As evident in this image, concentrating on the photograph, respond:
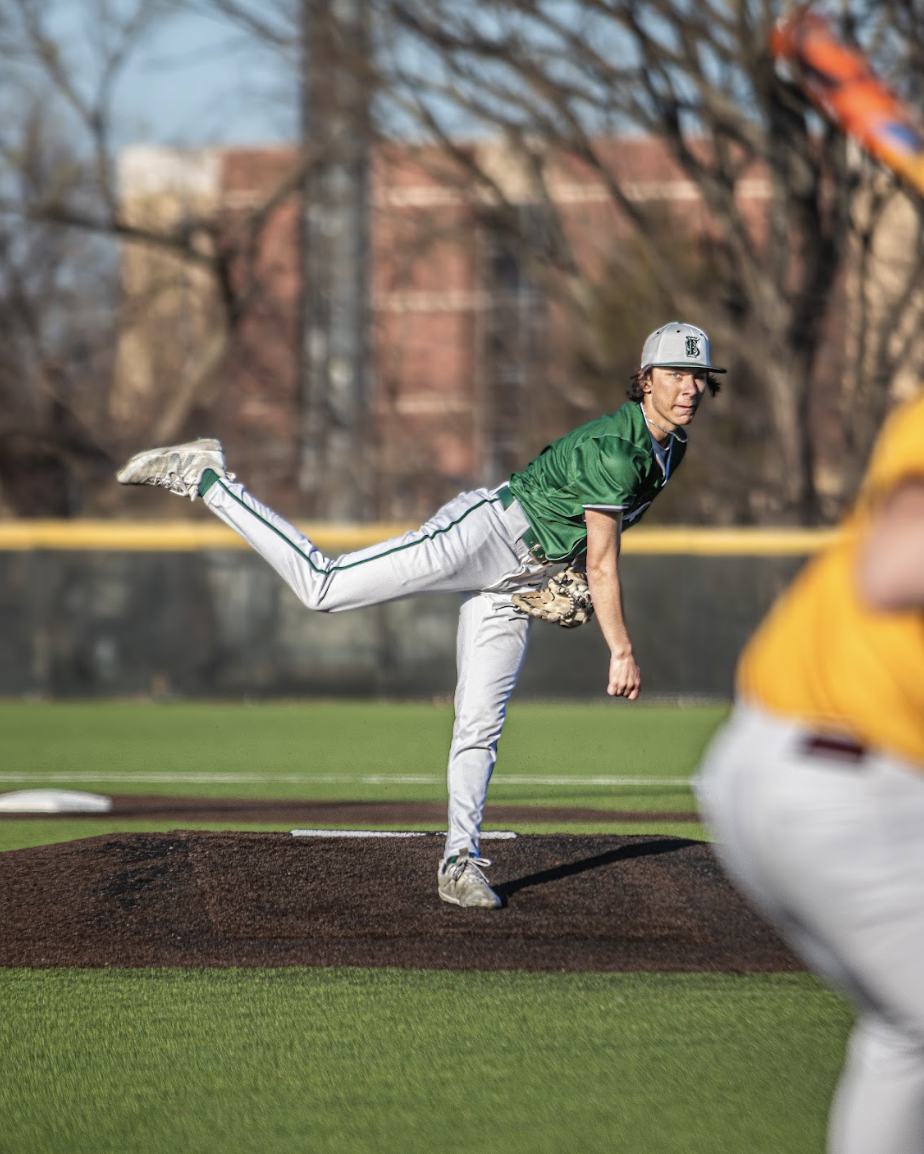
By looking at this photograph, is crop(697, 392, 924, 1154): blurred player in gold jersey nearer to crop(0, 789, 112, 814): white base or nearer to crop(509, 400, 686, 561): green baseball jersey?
crop(509, 400, 686, 561): green baseball jersey

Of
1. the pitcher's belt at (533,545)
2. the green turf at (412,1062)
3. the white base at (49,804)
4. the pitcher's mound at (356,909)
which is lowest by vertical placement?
the white base at (49,804)

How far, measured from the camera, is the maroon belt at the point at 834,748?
2.21 metres

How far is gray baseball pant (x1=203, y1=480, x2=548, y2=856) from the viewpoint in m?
5.54

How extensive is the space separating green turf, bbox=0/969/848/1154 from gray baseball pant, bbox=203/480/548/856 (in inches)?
39.8

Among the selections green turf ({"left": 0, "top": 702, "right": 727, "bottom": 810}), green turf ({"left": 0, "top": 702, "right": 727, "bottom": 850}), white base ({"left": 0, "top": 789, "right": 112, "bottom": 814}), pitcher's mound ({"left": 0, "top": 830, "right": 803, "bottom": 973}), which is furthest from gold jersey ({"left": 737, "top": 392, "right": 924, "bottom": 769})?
green turf ({"left": 0, "top": 702, "right": 727, "bottom": 810})

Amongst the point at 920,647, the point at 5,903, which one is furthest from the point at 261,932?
the point at 920,647

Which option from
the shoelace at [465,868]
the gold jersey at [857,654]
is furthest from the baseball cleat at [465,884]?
the gold jersey at [857,654]

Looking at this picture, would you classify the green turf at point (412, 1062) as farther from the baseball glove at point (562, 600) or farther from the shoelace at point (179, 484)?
the shoelace at point (179, 484)

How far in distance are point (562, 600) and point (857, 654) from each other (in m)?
3.37

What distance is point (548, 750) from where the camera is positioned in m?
12.4

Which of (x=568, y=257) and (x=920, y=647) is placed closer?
(x=920, y=647)

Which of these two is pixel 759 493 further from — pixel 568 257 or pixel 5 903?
pixel 5 903

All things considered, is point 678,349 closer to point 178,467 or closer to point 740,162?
point 178,467

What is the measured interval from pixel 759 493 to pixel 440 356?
25.4 m
